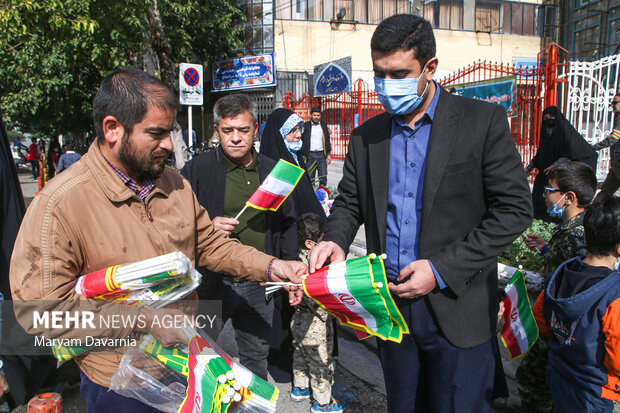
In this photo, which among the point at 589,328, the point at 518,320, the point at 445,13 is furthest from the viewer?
the point at 445,13

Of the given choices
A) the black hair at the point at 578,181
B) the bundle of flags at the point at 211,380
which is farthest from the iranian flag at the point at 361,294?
the black hair at the point at 578,181

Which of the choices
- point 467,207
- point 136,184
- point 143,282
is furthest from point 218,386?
point 467,207

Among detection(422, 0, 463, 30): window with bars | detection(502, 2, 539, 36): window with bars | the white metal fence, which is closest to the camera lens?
the white metal fence

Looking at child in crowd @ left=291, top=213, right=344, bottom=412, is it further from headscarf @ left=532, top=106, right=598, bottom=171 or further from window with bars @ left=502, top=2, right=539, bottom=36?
window with bars @ left=502, top=2, right=539, bottom=36

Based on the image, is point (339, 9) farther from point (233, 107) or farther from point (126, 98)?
point (126, 98)

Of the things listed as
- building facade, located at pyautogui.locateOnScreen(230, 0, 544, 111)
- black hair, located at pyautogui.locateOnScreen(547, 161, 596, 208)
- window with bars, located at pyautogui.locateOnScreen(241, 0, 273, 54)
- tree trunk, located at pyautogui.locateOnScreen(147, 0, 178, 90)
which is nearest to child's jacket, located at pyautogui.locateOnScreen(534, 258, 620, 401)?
black hair, located at pyautogui.locateOnScreen(547, 161, 596, 208)

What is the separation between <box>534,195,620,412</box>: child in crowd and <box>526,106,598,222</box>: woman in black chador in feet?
11.9

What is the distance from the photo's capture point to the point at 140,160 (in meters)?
1.84

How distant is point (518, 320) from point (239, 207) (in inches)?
76.9

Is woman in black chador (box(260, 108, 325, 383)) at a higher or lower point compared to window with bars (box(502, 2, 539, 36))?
lower

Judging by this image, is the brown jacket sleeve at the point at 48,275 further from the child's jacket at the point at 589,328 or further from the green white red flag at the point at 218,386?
the child's jacket at the point at 589,328

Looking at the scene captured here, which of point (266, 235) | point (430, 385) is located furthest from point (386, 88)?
point (266, 235)

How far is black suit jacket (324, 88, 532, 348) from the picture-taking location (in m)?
1.88

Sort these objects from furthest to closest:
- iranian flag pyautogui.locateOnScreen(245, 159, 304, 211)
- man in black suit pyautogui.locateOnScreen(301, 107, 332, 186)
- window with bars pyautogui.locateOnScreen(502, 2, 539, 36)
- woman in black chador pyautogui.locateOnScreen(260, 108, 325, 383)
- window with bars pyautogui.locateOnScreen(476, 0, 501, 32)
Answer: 1. window with bars pyautogui.locateOnScreen(502, 2, 539, 36)
2. window with bars pyautogui.locateOnScreen(476, 0, 501, 32)
3. man in black suit pyautogui.locateOnScreen(301, 107, 332, 186)
4. woman in black chador pyautogui.locateOnScreen(260, 108, 325, 383)
5. iranian flag pyautogui.locateOnScreen(245, 159, 304, 211)
